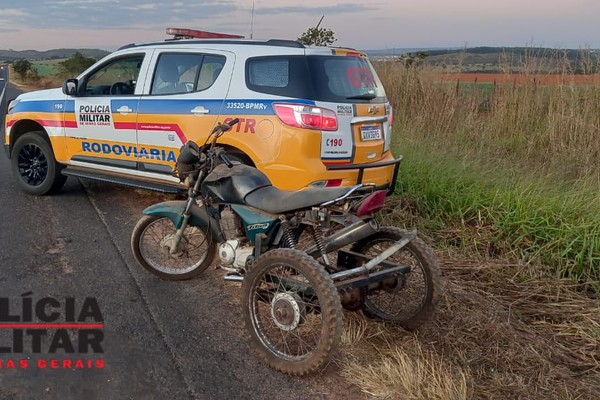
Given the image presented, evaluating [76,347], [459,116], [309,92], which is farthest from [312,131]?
[459,116]

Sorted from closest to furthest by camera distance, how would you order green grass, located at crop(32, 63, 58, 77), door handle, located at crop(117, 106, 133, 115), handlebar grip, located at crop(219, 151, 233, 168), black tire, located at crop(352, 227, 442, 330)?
1. black tire, located at crop(352, 227, 442, 330)
2. handlebar grip, located at crop(219, 151, 233, 168)
3. door handle, located at crop(117, 106, 133, 115)
4. green grass, located at crop(32, 63, 58, 77)

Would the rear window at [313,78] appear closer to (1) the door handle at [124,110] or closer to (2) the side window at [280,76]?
(2) the side window at [280,76]

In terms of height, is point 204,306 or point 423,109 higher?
point 423,109

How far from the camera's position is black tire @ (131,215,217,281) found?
4.51 m

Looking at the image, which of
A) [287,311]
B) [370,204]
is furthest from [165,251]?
[370,204]

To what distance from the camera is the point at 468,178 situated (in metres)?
6.18

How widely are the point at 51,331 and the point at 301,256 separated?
1764mm

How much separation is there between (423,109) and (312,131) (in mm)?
5271

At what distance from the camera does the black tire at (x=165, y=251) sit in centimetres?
451

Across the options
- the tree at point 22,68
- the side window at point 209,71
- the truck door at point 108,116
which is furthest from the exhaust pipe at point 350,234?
the tree at point 22,68

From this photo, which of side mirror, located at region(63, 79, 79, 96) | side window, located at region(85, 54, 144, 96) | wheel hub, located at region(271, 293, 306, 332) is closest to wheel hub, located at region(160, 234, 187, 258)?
wheel hub, located at region(271, 293, 306, 332)

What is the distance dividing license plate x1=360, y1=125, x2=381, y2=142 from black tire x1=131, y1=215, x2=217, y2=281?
173 centimetres

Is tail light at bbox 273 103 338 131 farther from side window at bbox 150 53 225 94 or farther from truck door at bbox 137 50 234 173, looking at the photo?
side window at bbox 150 53 225 94

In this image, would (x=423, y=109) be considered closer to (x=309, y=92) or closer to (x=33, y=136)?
(x=309, y=92)
